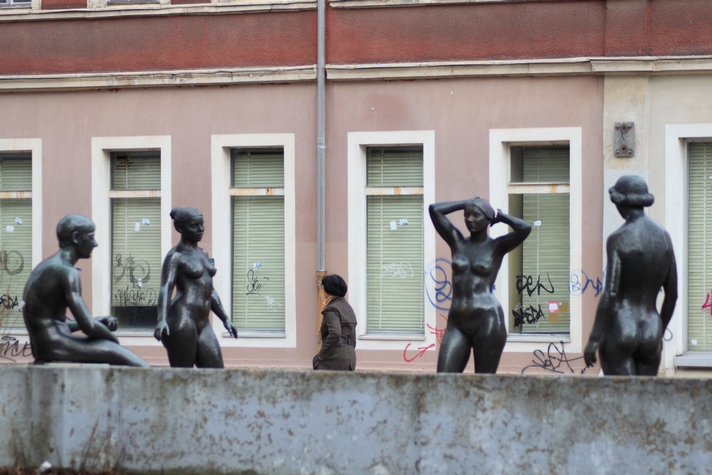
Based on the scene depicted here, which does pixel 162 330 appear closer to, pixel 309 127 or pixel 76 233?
pixel 76 233

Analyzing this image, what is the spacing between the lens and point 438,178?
1880cm

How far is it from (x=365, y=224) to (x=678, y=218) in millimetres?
4098

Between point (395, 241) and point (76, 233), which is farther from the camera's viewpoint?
point (395, 241)

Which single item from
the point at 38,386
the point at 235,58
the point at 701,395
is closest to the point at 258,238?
the point at 235,58

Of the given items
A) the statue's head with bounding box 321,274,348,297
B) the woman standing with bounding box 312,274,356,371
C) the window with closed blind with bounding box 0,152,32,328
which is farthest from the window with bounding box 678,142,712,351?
the window with closed blind with bounding box 0,152,32,328

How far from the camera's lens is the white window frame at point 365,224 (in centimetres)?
1886

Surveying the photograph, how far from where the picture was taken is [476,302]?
1134 centimetres

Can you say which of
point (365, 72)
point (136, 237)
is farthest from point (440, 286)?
point (136, 237)

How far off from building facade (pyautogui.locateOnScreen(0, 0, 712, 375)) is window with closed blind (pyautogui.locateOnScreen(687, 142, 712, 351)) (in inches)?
1.1

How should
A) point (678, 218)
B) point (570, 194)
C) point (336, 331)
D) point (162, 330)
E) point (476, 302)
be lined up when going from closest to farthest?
point (476, 302)
point (162, 330)
point (336, 331)
point (678, 218)
point (570, 194)

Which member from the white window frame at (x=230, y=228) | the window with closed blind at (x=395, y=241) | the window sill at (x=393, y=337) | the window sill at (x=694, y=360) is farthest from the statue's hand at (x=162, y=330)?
the window sill at (x=694, y=360)

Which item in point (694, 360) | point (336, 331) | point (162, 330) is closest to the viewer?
point (162, 330)

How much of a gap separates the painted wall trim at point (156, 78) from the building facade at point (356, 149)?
0.09 feet

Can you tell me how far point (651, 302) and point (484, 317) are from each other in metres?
1.39
